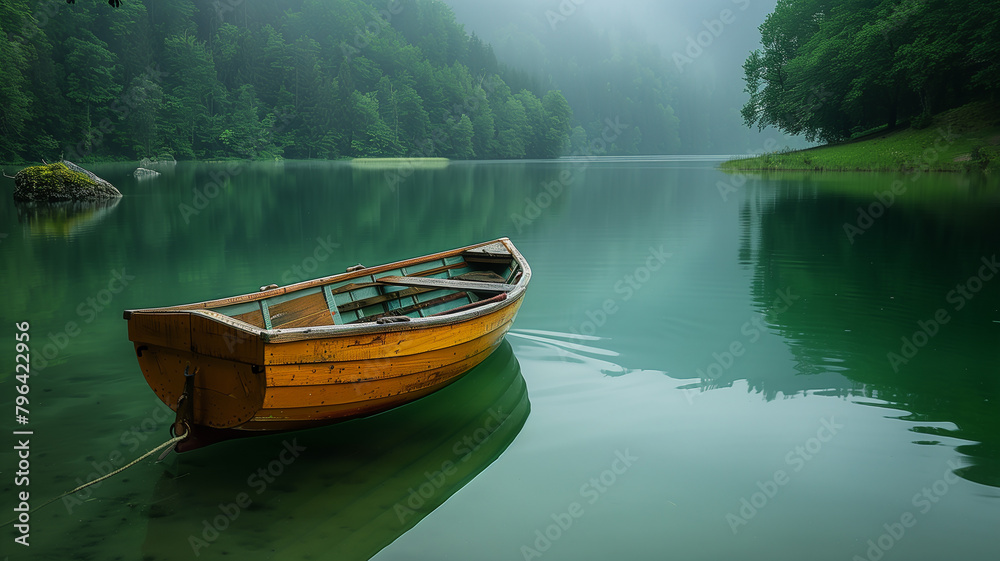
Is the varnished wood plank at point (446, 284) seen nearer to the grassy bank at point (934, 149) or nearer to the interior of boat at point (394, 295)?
the interior of boat at point (394, 295)

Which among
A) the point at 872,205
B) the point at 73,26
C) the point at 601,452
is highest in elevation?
the point at 73,26

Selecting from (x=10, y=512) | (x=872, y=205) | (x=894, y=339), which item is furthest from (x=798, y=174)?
(x=10, y=512)

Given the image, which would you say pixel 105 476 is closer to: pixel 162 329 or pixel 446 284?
pixel 162 329

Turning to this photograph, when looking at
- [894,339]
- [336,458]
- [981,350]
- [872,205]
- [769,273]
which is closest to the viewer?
[336,458]

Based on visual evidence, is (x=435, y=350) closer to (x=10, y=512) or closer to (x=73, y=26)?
(x=10, y=512)

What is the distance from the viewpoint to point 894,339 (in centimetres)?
830

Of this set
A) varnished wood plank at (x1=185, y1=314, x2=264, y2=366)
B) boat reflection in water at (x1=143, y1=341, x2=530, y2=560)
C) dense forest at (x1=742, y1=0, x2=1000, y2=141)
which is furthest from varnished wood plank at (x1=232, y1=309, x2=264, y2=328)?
dense forest at (x1=742, y1=0, x2=1000, y2=141)

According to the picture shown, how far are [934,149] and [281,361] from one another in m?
42.0

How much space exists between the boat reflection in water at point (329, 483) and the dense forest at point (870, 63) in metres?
40.9

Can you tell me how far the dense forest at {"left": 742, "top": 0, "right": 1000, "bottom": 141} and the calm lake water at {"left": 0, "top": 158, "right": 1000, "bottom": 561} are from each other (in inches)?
1236

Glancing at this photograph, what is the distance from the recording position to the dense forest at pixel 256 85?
185 feet

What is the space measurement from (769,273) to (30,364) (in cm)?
1160

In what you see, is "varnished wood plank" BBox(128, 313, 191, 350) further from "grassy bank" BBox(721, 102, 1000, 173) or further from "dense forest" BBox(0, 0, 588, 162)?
"dense forest" BBox(0, 0, 588, 162)

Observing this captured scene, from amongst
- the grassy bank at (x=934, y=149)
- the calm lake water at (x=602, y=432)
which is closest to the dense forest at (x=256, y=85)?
the calm lake water at (x=602, y=432)
